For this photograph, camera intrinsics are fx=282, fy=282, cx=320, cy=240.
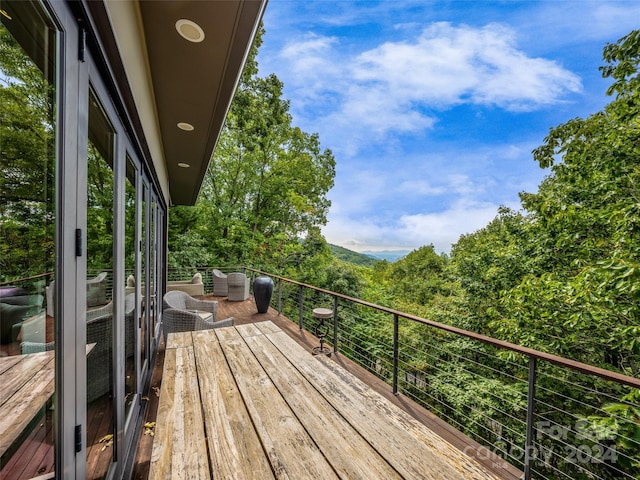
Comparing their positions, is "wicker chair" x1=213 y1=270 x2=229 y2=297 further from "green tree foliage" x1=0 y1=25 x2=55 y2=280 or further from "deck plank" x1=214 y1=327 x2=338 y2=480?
"green tree foliage" x1=0 y1=25 x2=55 y2=280

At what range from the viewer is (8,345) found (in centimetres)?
58

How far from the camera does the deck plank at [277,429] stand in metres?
0.93

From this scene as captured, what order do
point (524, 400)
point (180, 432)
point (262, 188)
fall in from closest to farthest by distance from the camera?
1. point (180, 432)
2. point (524, 400)
3. point (262, 188)

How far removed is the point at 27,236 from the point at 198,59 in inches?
65.1

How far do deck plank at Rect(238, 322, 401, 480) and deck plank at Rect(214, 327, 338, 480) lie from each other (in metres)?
0.03

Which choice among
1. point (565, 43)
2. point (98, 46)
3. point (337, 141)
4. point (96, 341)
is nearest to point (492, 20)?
point (565, 43)

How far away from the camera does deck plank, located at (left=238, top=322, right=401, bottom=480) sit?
94cm

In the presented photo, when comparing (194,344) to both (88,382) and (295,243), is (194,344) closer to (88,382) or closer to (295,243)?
(88,382)

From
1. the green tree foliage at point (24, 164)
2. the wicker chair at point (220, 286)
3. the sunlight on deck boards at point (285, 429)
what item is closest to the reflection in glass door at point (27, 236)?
the green tree foliage at point (24, 164)

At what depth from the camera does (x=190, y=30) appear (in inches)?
62.1

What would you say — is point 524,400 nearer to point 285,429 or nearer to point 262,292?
point 262,292

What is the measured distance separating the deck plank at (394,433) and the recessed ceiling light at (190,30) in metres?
2.02

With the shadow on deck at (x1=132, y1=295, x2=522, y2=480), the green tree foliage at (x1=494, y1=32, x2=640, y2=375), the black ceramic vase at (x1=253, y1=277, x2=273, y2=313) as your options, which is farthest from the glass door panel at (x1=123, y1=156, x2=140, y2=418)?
the green tree foliage at (x1=494, y1=32, x2=640, y2=375)

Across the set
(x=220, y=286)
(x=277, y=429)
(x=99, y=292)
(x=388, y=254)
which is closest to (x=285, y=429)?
(x=277, y=429)
